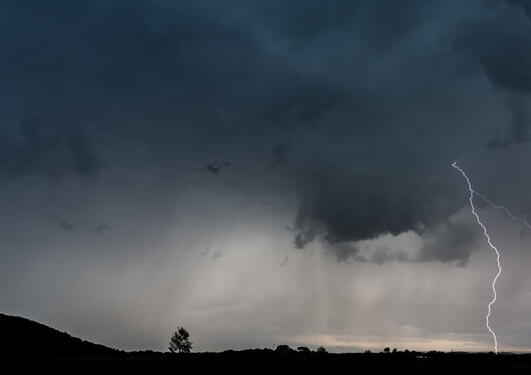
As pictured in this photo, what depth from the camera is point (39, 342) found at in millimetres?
84562

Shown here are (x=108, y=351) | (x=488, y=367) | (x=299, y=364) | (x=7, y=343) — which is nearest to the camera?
(x=488, y=367)

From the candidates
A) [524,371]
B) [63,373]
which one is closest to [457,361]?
[524,371]

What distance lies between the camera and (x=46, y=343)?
85188 millimetres

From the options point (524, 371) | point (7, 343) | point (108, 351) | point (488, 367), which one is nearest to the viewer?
point (524, 371)

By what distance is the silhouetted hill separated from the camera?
79.2 metres

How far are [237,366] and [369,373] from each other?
424 inches

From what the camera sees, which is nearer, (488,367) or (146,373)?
(488,367)

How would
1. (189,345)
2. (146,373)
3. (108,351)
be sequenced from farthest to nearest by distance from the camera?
1. (189,345)
2. (108,351)
3. (146,373)

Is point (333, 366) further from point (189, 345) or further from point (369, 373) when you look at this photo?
point (189, 345)

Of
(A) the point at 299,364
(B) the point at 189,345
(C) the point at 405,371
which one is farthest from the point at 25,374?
(B) the point at 189,345

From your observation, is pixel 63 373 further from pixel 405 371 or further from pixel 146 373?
pixel 405 371

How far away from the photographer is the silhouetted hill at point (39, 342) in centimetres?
7919

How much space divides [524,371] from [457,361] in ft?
24.6

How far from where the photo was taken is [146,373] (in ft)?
129
